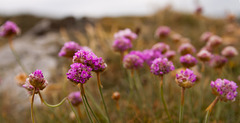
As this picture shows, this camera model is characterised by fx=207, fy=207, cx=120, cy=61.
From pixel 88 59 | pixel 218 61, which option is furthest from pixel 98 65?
pixel 218 61

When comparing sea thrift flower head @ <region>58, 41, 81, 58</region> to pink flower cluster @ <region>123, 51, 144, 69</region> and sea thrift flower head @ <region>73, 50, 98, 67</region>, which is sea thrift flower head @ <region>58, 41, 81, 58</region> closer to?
pink flower cluster @ <region>123, 51, 144, 69</region>

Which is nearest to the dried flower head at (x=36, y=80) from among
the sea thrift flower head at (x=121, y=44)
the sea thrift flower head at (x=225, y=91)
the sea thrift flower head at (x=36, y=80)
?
the sea thrift flower head at (x=36, y=80)

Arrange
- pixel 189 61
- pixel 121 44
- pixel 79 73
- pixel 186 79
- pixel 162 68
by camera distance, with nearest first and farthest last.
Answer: pixel 79 73 < pixel 186 79 < pixel 162 68 < pixel 189 61 < pixel 121 44

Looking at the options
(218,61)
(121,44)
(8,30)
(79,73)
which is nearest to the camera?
(79,73)

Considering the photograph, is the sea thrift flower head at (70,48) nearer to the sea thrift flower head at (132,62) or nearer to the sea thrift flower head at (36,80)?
the sea thrift flower head at (132,62)

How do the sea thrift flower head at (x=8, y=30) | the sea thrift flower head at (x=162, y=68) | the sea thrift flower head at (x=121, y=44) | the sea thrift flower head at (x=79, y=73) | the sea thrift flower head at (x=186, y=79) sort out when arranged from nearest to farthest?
the sea thrift flower head at (x=79, y=73)
the sea thrift flower head at (x=186, y=79)
the sea thrift flower head at (x=162, y=68)
the sea thrift flower head at (x=121, y=44)
the sea thrift flower head at (x=8, y=30)

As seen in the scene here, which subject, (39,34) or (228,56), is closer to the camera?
(228,56)

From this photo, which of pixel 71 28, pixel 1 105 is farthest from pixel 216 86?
pixel 71 28

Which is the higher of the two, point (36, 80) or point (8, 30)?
point (8, 30)

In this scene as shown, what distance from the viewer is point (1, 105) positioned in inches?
132

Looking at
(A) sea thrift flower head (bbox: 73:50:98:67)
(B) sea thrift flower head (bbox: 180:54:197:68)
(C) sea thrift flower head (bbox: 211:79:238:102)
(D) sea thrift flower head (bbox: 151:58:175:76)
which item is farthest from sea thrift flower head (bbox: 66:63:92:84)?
(B) sea thrift flower head (bbox: 180:54:197:68)

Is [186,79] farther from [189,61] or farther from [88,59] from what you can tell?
[88,59]

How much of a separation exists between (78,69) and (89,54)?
106 millimetres

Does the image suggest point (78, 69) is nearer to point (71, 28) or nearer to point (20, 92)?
point (20, 92)
